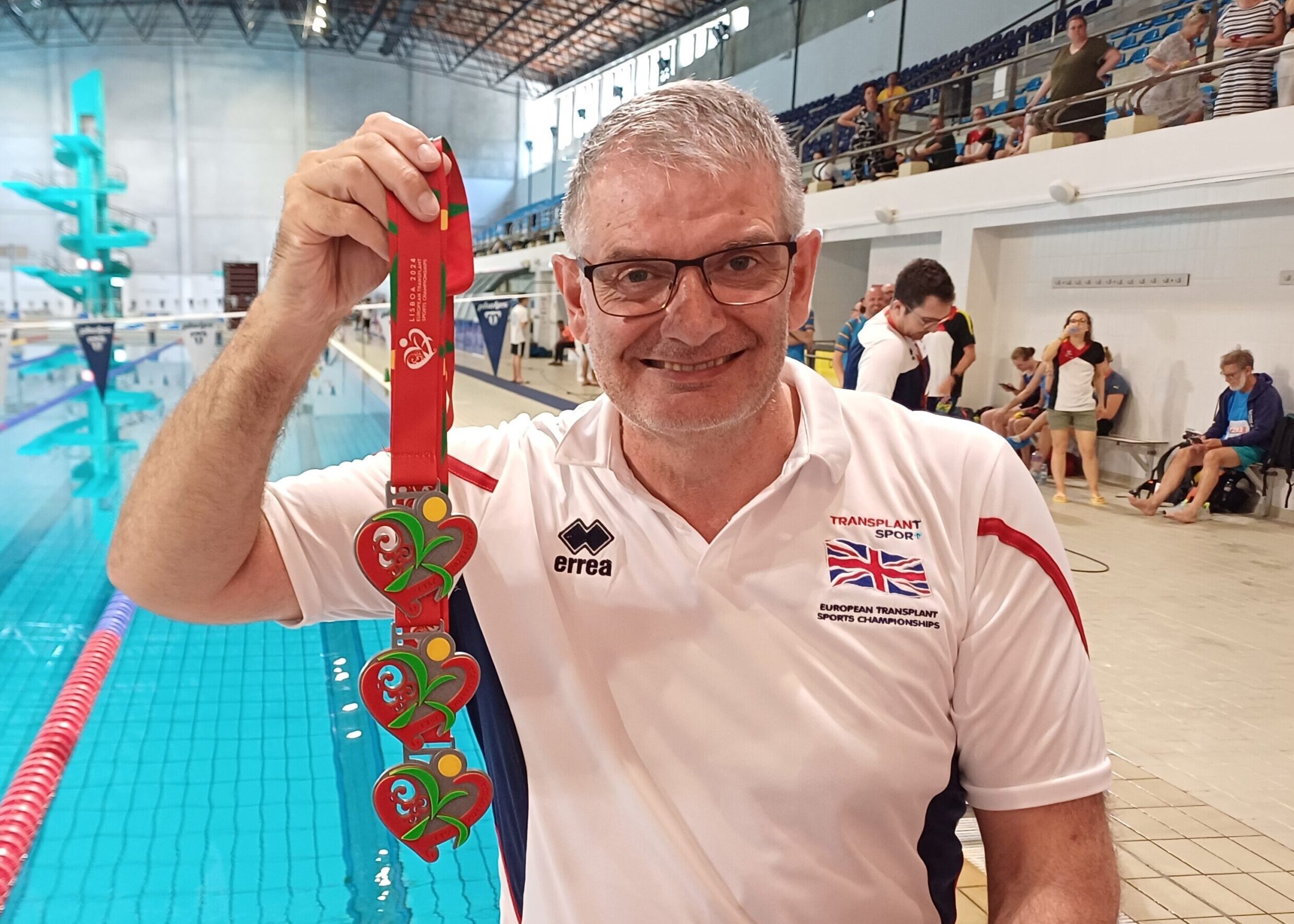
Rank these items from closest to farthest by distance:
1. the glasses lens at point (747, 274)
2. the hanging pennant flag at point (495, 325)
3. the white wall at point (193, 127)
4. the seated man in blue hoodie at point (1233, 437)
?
the glasses lens at point (747, 274)
the seated man in blue hoodie at point (1233, 437)
the hanging pennant flag at point (495, 325)
the white wall at point (193, 127)

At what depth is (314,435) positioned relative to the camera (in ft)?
32.4

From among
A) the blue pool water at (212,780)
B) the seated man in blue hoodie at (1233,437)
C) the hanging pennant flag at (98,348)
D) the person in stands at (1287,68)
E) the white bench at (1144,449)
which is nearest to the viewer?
the blue pool water at (212,780)

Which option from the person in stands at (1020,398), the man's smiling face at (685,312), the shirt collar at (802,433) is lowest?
the person in stands at (1020,398)

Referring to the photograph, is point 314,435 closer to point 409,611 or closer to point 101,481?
point 101,481

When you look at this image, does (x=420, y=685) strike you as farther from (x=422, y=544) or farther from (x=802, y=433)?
(x=802, y=433)

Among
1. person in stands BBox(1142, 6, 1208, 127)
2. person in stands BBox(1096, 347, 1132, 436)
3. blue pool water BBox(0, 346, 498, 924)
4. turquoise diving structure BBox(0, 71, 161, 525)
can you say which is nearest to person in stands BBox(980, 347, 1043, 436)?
person in stands BBox(1096, 347, 1132, 436)

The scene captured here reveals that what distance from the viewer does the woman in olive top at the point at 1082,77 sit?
27.4 feet

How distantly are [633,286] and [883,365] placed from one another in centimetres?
314

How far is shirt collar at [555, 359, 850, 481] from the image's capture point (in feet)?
4.01

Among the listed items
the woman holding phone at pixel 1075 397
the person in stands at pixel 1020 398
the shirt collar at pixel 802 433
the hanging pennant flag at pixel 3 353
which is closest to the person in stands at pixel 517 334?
the hanging pennant flag at pixel 3 353

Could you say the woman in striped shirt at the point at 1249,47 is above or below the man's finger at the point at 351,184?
above

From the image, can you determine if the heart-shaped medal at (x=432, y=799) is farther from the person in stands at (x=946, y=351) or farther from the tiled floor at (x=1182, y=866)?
the person in stands at (x=946, y=351)

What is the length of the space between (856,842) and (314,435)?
9.57m

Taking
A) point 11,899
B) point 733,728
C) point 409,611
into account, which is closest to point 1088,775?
point 733,728
